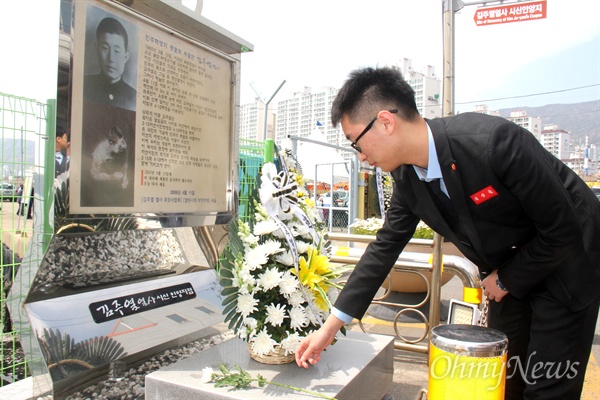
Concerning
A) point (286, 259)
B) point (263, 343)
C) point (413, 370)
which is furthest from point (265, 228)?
point (413, 370)

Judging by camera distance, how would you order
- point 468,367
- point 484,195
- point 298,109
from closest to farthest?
point 468,367 < point 484,195 < point 298,109

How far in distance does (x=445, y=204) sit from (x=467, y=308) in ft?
3.21

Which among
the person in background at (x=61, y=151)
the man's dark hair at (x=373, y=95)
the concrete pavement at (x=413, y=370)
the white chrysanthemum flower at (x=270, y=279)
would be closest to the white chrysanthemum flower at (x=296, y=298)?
the white chrysanthemum flower at (x=270, y=279)

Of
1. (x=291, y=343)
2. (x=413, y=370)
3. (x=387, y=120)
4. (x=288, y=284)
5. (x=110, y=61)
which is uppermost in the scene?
(x=110, y=61)

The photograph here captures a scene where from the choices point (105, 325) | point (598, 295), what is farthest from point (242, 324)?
point (598, 295)

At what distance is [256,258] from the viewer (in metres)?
2.15

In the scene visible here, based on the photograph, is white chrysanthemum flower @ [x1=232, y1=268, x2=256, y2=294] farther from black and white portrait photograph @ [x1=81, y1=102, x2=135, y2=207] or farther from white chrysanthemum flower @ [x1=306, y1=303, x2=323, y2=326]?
black and white portrait photograph @ [x1=81, y1=102, x2=135, y2=207]

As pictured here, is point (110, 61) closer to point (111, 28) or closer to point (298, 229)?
point (111, 28)

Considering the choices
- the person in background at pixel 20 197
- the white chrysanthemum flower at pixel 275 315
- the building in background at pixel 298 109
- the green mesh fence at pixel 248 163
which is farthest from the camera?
the building in background at pixel 298 109

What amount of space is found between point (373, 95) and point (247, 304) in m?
1.13

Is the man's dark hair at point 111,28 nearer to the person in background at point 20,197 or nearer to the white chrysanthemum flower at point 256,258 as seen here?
the person in background at point 20,197

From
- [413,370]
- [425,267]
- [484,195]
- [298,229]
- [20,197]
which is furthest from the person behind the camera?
[425,267]

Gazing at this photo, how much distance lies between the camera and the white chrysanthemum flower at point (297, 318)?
2.13m

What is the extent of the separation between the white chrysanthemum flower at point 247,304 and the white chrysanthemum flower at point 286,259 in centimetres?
22
